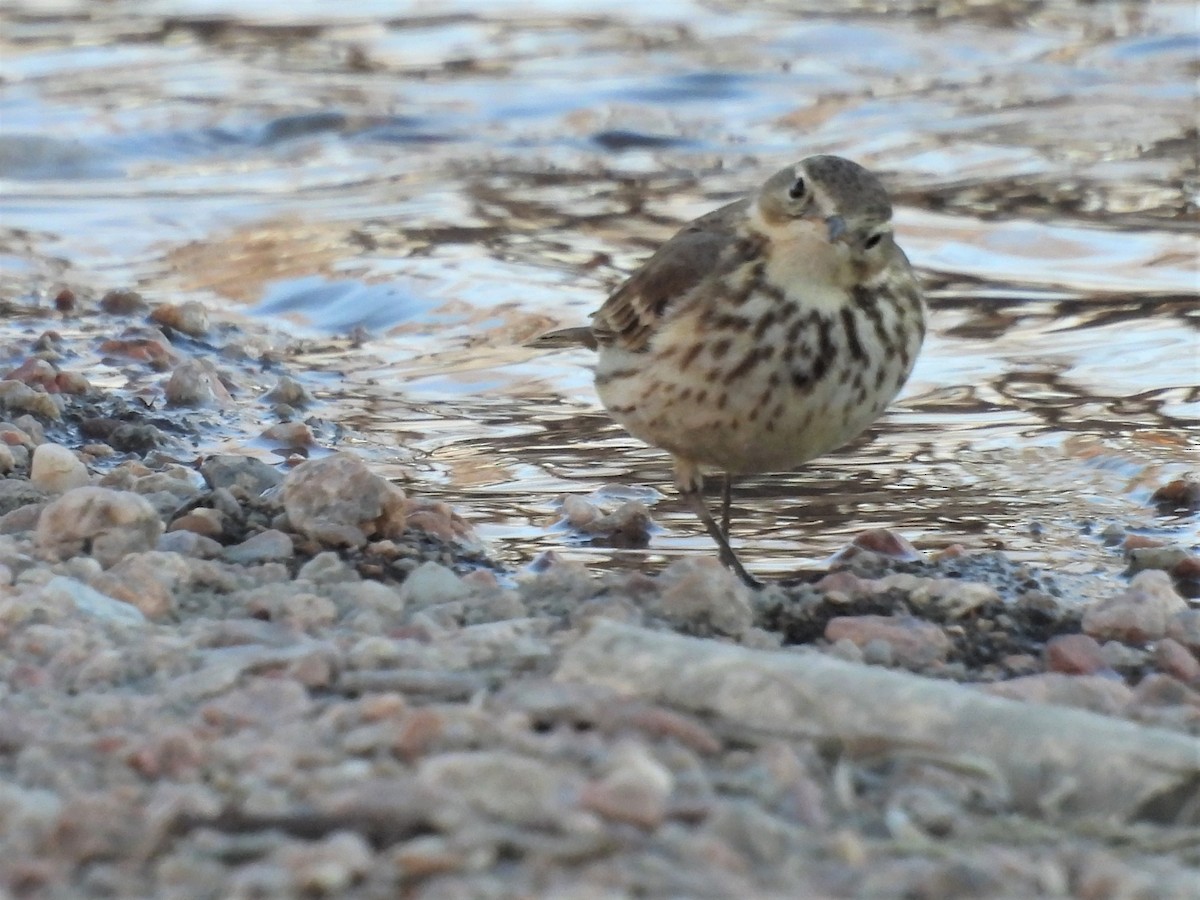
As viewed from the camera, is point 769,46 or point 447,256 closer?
point 447,256

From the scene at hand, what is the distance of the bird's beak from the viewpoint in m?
5.27

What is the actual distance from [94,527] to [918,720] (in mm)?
2116

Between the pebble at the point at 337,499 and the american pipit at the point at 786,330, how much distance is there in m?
0.88

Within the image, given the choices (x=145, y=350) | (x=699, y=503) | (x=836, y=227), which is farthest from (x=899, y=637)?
(x=145, y=350)

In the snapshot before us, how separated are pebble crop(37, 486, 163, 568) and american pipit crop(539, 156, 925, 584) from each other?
1521 mm

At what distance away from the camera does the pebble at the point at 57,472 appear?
539 centimetres

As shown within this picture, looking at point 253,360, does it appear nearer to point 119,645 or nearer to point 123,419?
point 123,419

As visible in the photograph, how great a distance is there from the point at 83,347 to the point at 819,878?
234 inches

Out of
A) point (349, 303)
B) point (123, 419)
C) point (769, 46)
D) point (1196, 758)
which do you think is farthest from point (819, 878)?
point (769, 46)

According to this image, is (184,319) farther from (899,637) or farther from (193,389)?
(899,637)

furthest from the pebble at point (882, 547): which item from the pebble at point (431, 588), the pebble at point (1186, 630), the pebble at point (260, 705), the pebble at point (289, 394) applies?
the pebble at point (289, 394)

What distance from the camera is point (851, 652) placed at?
423 centimetres

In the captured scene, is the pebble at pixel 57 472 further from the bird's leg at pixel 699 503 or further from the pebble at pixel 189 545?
the bird's leg at pixel 699 503

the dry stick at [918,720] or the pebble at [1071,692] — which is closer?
the dry stick at [918,720]
